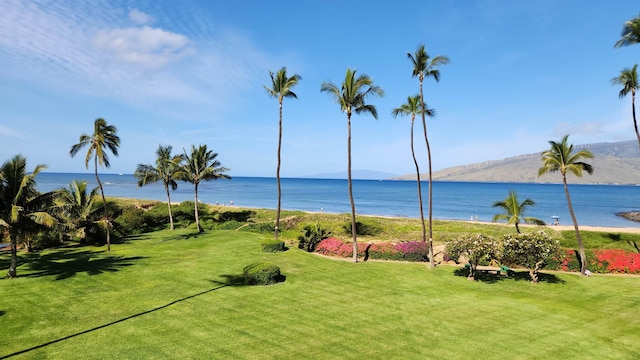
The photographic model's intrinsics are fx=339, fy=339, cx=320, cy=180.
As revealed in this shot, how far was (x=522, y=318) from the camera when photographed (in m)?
15.9

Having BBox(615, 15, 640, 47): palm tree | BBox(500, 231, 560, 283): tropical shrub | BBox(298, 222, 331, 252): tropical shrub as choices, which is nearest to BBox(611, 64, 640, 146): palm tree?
BBox(615, 15, 640, 47): palm tree

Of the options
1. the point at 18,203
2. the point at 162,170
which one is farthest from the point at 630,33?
the point at 162,170

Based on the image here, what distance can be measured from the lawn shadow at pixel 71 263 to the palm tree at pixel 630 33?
122ft

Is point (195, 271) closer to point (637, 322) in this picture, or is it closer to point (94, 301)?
point (94, 301)

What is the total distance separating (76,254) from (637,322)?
122 ft

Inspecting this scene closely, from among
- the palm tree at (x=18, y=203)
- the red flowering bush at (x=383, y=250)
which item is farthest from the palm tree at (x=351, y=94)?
the palm tree at (x=18, y=203)

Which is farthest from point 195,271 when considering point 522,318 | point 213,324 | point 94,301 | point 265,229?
point 265,229

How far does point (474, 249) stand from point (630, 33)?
18.1 metres

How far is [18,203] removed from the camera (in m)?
19.0

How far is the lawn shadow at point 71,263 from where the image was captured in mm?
21172

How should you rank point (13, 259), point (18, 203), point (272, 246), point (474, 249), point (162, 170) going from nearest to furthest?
1. point (18, 203)
2. point (13, 259)
3. point (474, 249)
4. point (272, 246)
5. point (162, 170)

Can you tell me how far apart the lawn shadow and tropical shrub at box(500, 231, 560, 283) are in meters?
25.9

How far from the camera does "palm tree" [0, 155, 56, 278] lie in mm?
18609

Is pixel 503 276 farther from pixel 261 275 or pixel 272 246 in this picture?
pixel 272 246
